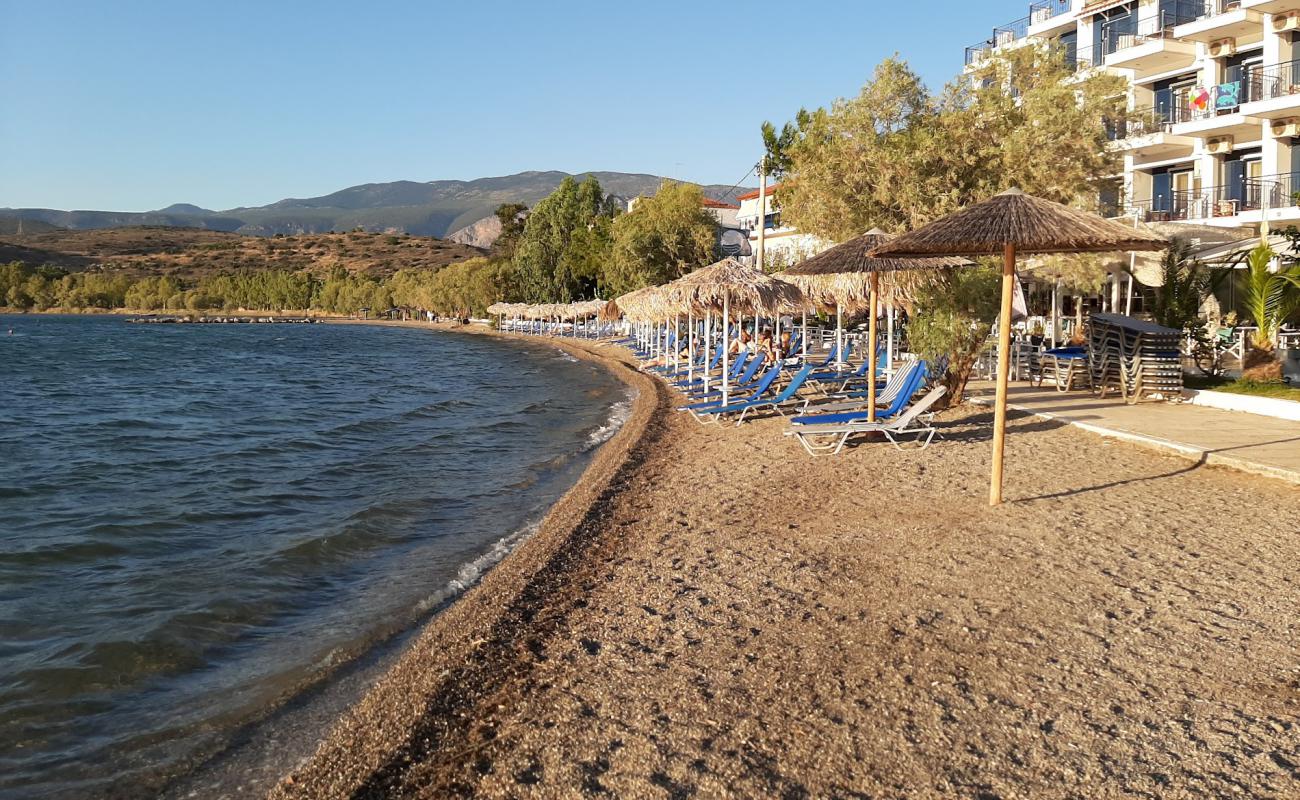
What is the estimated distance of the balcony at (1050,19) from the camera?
30.6 m

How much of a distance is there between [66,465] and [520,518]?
9.94 meters

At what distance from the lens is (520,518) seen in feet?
31.5

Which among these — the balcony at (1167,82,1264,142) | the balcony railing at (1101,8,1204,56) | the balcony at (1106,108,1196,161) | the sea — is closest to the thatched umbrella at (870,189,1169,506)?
the sea

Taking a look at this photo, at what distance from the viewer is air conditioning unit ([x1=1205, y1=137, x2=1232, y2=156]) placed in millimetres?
23531

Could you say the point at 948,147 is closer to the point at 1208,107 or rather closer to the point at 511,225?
the point at 1208,107

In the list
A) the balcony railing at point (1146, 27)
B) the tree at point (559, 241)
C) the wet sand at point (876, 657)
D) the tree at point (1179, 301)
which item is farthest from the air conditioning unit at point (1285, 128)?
the tree at point (559, 241)

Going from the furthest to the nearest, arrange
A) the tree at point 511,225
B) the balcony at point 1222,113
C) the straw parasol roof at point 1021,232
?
the tree at point 511,225 < the balcony at point 1222,113 < the straw parasol roof at point 1021,232

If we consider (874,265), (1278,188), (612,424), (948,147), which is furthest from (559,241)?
(874,265)

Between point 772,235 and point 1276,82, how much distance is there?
31098mm

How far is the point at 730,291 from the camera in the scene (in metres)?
15.0

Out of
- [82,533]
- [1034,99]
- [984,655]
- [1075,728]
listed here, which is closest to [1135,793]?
[1075,728]

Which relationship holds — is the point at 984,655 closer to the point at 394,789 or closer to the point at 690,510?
the point at 394,789

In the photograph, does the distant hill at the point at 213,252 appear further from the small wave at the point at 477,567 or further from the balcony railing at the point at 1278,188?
the small wave at the point at 477,567

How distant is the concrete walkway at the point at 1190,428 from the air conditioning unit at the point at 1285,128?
12.8 m
